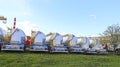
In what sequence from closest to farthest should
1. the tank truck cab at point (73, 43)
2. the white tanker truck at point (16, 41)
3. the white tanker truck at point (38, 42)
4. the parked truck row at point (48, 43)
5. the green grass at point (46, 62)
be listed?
the green grass at point (46, 62) → the white tanker truck at point (16, 41) → the parked truck row at point (48, 43) → the white tanker truck at point (38, 42) → the tank truck cab at point (73, 43)

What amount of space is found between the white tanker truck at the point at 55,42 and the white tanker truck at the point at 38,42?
1102 mm

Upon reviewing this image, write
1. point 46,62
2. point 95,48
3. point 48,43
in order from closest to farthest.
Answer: point 46,62 → point 48,43 → point 95,48

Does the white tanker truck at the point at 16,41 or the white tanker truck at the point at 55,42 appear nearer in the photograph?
the white tanker truck at the point at 16,41

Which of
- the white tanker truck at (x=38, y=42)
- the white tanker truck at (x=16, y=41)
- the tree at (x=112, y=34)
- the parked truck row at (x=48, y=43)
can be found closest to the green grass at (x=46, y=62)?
the white tanker truck at (x=16, y=41)

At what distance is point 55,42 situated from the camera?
3422 centimetres

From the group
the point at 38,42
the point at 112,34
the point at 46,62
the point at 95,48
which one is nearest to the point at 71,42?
the point at 95,48

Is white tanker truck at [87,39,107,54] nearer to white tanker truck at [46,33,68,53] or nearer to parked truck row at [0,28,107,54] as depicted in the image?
parked truck row at [0,28,107,54]

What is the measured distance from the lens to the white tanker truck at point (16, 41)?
28.7 m

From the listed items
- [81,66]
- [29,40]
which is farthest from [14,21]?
[81,66]

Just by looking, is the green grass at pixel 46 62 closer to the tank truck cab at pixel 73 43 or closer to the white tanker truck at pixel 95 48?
the tank truck cab at pixel 73 43

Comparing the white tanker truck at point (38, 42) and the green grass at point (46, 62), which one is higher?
the white tanker truck at point (38, 42)

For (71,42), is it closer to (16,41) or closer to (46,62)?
(16,41)

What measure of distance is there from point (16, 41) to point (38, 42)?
3166 millimetres

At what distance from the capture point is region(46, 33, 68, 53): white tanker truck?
108ft
